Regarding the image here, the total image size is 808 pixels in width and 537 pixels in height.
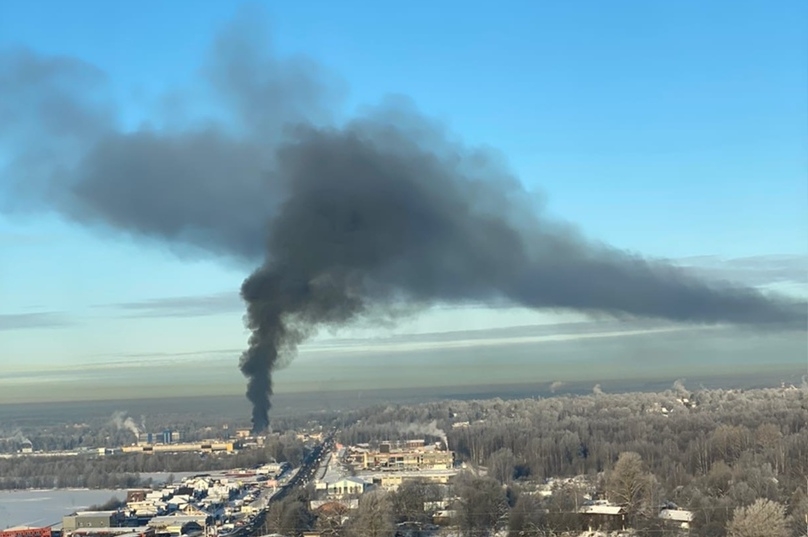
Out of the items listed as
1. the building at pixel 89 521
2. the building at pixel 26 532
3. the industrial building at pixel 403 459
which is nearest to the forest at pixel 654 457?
the industrial building at pixel 403 459

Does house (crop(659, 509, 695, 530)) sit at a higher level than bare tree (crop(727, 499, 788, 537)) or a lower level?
lower

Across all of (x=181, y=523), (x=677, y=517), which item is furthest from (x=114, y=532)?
(x=677, y=517)

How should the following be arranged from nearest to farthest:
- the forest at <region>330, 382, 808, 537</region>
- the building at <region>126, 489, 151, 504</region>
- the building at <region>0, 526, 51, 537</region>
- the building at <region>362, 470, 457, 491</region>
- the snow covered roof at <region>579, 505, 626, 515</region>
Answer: the forest at <region>330, 382, 808, 537</region> → the building at <region>0, 526, 51, 537</region> → the snow covered roof at <region>579, 505, 626, 515</region> → the building at <region>126, 489, 151, 504</region> → the building at <region>362, 470, 457, 491</region>

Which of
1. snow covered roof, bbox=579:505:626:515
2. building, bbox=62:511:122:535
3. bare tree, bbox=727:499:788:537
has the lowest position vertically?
snow covered roof, bbox=579:505:626:515

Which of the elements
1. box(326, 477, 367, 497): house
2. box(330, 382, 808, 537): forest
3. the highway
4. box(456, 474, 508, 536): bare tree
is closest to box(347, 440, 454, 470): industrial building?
box(330, 382, 808, 537): forest

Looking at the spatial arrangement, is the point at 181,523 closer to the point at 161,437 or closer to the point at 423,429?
the point at 423,429

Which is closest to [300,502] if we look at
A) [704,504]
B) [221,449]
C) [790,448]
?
[704,504]

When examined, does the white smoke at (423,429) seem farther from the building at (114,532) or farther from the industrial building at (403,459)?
the building at (114,532)

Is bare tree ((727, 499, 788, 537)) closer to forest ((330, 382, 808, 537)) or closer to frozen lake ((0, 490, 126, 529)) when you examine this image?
forest ((330, 382, 808, 537))
